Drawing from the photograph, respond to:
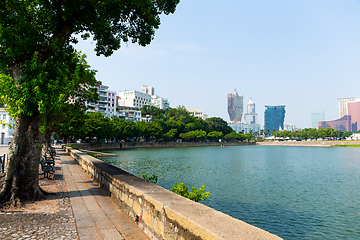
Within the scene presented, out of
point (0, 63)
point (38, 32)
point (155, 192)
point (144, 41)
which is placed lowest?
point (155, 192)

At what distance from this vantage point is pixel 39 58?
24.8 feet

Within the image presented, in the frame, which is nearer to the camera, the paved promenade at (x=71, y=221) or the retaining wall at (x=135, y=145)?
the paved promenade at (x=71, y=221)

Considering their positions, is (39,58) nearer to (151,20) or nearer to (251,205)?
(151,20)

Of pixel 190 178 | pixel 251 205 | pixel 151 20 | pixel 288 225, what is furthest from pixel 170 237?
pixel 190 178

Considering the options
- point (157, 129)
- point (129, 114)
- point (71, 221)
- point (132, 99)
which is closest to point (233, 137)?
point (157, 129)

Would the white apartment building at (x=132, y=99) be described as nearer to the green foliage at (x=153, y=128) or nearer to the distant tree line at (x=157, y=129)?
the distant tree line at (x=157, y=129)

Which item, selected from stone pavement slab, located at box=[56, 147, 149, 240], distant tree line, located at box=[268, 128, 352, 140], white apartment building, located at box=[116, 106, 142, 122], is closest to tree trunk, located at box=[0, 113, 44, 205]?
stone pavement slab, located at box=[56, 147, 149, 240]

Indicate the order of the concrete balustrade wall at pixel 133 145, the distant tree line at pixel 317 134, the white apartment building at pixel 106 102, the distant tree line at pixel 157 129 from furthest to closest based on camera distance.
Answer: the distant tree line at pixel 317 134
the white apartment building at pixel 106 102
the concrete balustrade wall at pixel 133 145
the distant tree line at pixel 157 129

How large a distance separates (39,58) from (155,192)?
5.83m

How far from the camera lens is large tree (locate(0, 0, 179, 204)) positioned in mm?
Answer: 6895

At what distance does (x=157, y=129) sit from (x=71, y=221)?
86.7m

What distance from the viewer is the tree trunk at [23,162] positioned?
6949mm

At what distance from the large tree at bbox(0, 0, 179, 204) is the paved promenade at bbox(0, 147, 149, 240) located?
1070 mm

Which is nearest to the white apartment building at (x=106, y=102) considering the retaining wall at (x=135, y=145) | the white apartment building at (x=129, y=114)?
the white apartment building at (x=129, y=114)
